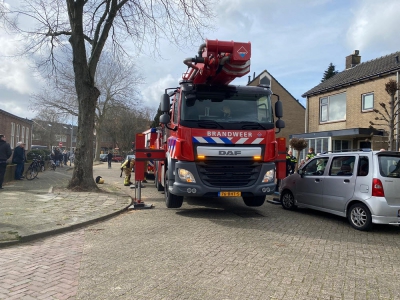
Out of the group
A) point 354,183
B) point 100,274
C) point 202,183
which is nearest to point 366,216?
point 354,183

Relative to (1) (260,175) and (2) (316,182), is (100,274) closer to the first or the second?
(1) (260,175)

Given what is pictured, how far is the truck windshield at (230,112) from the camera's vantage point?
304 inches

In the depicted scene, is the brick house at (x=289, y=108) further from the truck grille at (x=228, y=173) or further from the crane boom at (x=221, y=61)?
the truck grille at (x=228, y=173)

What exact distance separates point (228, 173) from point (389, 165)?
10.5ft

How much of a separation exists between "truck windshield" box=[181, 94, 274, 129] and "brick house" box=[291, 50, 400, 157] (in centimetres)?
1061

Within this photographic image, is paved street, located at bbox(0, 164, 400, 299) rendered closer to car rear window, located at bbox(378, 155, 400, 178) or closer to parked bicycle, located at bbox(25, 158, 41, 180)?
car rear window, located at bbox(378, 155, 400, 178)

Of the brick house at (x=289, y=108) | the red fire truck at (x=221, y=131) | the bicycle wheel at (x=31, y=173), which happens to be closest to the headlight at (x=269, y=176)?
the red fire truck at (x=221, y=131)

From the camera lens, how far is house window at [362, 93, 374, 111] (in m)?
18.9

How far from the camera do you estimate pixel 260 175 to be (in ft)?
26.0

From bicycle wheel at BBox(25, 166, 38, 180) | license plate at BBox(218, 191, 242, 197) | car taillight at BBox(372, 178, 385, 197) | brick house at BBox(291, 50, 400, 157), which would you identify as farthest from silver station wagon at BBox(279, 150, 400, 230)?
bicycle wheel at BBox(25, 166, 38, 180)

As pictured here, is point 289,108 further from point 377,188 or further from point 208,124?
point 377,188

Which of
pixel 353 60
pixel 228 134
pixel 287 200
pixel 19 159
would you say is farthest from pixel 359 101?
pixel 19 159

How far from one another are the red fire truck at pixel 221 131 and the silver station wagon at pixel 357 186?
4.38 ft

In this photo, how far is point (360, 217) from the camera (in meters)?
7.21
